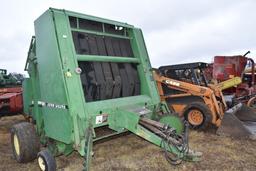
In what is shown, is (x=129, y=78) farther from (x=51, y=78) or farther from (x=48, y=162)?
(x=48, y=162)

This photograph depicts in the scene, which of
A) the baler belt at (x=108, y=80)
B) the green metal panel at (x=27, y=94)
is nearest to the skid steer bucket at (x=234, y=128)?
the baler belt at (x=108, y=80)

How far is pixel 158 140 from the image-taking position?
131 inches

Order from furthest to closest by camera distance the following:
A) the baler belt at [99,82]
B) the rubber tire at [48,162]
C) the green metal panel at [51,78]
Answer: the baler belt at [99,82]
the green metal panel at [51,78]
the rubber tire at [48,162]

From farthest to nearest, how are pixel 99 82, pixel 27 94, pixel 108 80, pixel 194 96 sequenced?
pixel 194 96 < pixel 27 94 < pixel 108 80 < pixel 99 82

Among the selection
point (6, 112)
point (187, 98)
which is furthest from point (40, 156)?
point (187, 98)

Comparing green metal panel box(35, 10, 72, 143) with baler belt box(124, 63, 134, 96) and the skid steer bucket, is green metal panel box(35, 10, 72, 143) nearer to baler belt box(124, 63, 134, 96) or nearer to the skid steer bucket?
baler belt box(124, 63, 134, 96)

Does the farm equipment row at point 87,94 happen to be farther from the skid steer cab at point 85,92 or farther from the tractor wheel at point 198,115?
the tractor wheel at point 198,115

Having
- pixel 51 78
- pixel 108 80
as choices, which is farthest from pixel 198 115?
pixel 51 78

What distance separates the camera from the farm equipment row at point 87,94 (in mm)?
3439

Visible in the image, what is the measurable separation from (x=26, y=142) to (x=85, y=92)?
1.06 meters

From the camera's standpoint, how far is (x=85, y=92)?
13.1ft

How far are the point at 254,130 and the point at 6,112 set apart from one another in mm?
5362

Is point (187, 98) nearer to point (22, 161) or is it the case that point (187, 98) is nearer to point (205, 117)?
point (205, 117)

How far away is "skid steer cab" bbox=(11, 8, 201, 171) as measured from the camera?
3.44m
